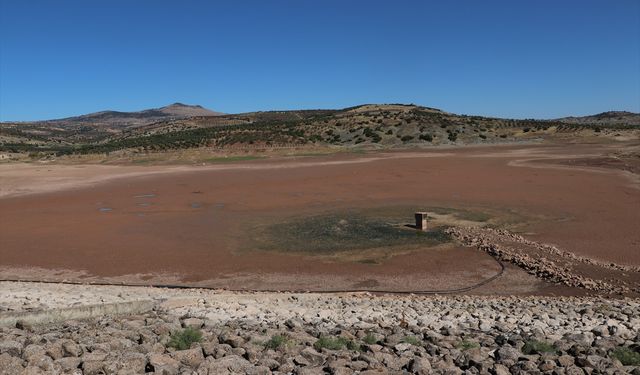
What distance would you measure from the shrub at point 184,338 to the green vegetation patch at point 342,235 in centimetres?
765

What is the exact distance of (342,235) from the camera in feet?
52.5

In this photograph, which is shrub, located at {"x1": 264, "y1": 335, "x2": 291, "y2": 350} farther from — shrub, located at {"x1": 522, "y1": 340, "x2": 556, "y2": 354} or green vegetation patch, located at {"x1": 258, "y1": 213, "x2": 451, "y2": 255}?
green vegetation patch, located at {"x1": 258, "y1": 213, "x2": 451, "y2": 255}

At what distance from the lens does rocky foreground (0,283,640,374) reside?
5.61m

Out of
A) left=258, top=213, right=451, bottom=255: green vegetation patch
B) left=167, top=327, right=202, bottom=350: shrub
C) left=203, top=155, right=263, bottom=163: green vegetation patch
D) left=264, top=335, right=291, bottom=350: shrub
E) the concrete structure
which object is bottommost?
left=258, top=213, right=451, bottom=255: green vegetation patch

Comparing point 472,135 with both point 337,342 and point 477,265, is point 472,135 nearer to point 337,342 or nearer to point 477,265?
point 477,265

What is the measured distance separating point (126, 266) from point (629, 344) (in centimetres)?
1106

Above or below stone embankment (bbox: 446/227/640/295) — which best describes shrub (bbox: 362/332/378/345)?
above

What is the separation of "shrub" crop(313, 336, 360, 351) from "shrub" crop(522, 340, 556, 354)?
209 cm

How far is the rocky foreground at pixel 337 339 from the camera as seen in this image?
18.4 ft

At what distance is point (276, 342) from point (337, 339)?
84cm

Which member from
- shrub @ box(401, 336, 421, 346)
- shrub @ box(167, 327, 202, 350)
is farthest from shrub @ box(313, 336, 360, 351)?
shrub @ box(167, 327, 202, 350)

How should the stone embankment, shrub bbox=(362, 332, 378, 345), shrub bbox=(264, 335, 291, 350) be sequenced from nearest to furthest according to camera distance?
shrub bbox=(264, 335, 291, 350) → shrub bbox=(362, 332, 378, 345) → the stone embankment

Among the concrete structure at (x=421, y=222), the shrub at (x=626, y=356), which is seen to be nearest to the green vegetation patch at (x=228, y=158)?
the concrete structure at (x=421, y=222)

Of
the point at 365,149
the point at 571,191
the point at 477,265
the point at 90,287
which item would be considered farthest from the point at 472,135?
the point at 90,287
